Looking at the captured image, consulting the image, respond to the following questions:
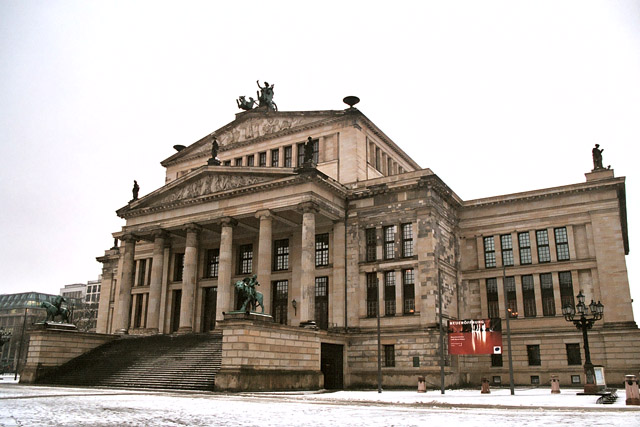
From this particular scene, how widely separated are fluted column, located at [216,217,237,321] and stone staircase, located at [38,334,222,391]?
2.89 meters

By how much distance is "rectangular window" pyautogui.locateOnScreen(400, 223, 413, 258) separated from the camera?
4209 centimetres

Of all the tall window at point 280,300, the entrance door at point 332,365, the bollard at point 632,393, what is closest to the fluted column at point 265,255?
the tall window at point 280,300

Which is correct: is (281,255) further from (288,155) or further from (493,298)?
(493,298)

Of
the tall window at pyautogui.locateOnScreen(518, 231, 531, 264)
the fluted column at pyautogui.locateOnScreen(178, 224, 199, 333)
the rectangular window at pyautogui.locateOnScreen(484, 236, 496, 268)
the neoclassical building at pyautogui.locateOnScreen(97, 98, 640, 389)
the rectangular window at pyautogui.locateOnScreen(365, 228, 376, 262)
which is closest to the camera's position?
the neoclassical building at pyautogui.locateOnScreen(97, 98, 640, 389)

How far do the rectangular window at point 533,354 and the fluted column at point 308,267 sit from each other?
56.7 ft

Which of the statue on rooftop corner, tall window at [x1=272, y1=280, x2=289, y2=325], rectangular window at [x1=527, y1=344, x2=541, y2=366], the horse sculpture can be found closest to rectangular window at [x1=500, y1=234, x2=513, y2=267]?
rectangular window at [x1=527, y1=344, x2=541, y2=366]

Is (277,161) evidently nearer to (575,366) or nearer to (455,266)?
(455,266)

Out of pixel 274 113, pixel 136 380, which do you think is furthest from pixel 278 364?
pixel 274 113

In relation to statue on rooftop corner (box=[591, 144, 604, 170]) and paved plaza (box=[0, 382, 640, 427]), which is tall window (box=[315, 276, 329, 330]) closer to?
paved plaza (box=[0, 382, 640, 427])

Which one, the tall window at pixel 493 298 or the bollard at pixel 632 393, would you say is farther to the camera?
the tall window at pixel 493 298

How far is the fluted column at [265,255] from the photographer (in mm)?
40094

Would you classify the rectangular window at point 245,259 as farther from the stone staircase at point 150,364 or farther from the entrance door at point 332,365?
the entrance door at point 332,365

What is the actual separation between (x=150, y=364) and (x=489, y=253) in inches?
1084

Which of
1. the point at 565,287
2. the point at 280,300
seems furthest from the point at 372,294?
the point at 565,287
